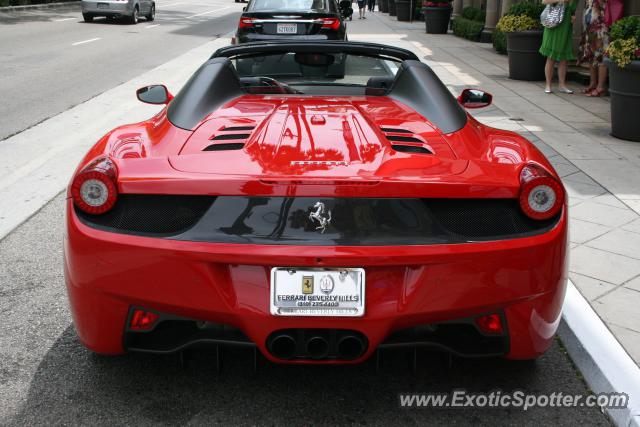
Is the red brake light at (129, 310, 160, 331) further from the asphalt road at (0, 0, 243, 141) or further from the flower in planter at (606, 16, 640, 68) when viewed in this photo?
the flower in planter at (606, 16, 640, 68)

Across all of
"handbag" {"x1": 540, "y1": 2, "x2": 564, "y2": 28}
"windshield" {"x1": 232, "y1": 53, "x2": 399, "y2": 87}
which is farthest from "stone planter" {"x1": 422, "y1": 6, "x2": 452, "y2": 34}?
"windshield" {"x1": 232, "y1": 53, "x2": 399, "y2": 87}

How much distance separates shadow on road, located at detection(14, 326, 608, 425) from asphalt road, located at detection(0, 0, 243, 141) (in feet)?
20.1

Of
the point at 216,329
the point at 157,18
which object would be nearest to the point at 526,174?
the point at 216,329

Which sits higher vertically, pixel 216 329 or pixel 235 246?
pixel 235 246

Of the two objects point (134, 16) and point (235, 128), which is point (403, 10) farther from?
point (235, 128)

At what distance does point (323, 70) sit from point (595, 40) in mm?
7631

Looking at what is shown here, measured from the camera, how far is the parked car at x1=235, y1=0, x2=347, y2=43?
42.8 feet

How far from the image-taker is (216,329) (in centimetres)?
281

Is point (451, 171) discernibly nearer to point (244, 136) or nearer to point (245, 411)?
point (244, 136)

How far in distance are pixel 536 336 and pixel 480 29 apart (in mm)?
22351

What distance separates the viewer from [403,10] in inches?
1474

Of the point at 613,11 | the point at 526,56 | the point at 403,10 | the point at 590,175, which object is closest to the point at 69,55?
the point at 526,56

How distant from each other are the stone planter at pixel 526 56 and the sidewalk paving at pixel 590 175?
310 mm

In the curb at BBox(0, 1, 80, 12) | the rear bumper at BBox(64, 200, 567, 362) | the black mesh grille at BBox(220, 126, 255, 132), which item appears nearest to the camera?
the rear bumper at BBox(64, 200, 567, 362)
